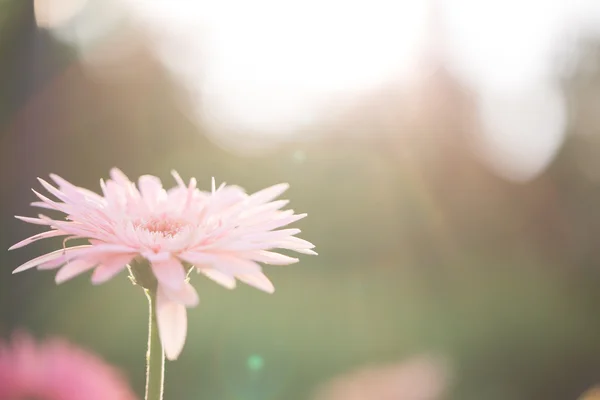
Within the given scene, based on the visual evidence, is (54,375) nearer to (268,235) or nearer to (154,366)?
(154,366)

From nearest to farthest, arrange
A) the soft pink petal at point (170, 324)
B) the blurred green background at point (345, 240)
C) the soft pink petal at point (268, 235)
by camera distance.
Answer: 1. the soft pink petal at point (170, 324)
2. the soft pink petal at point (268, 235)
3. the blurred green background at point (345, 240)

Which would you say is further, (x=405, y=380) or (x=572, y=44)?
(x=572, y=44)

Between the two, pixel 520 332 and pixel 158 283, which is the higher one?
pixel 158 283

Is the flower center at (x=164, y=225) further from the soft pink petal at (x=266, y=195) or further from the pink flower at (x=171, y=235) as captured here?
the soft pink petal at (x=266, y=195)

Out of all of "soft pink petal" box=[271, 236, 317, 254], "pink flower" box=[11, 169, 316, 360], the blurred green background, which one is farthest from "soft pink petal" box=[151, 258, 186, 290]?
the blurred green background

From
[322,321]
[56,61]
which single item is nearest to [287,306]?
[322,321]

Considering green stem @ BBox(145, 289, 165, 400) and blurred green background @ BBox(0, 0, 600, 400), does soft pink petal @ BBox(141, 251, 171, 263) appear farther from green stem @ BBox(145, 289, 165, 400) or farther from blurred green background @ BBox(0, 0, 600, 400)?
blurred green background @ BBox(0, 0, 600, 400)

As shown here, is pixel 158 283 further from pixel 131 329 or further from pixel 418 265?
pixel 418 265

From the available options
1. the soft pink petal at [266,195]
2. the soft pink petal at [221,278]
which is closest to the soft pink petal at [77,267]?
the soft pink petal at [221,278]
